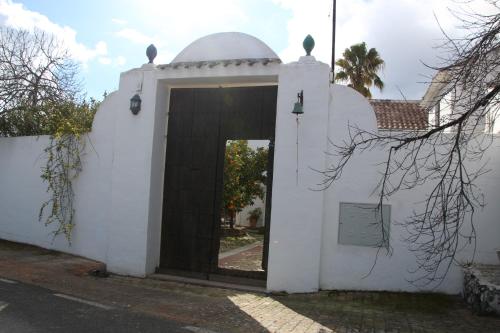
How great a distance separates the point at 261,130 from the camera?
8984 mm

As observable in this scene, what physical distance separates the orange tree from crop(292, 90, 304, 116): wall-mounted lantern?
13.1 ft

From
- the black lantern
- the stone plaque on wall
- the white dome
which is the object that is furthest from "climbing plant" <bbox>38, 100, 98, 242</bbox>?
the stone plaque on wall

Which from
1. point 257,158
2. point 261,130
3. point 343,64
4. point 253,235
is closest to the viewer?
point 261,130

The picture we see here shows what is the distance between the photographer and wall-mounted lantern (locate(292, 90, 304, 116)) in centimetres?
813

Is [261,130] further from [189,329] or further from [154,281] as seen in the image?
[189,329]

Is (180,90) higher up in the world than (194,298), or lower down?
higher up

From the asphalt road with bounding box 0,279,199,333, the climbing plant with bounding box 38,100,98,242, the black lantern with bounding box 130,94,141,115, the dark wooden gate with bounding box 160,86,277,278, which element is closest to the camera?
the asphalt road with bounding box 0,279,199,333

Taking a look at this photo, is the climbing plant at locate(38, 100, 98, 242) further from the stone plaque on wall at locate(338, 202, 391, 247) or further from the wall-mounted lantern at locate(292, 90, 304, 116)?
the stone plaque on wall at locate(338, 202, 391, 247)

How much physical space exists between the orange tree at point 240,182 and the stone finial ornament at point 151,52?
3.41 m

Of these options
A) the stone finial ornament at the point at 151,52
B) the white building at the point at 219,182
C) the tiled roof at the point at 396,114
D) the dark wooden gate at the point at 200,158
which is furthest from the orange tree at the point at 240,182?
the tiled roof at the point at 396,114

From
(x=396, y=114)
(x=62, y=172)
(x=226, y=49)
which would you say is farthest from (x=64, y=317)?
(x=396, y=114)

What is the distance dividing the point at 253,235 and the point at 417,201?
593 cm

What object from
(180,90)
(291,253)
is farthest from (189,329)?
(180,90)

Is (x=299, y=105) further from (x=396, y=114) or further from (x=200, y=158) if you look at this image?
(x=396, y=114)
